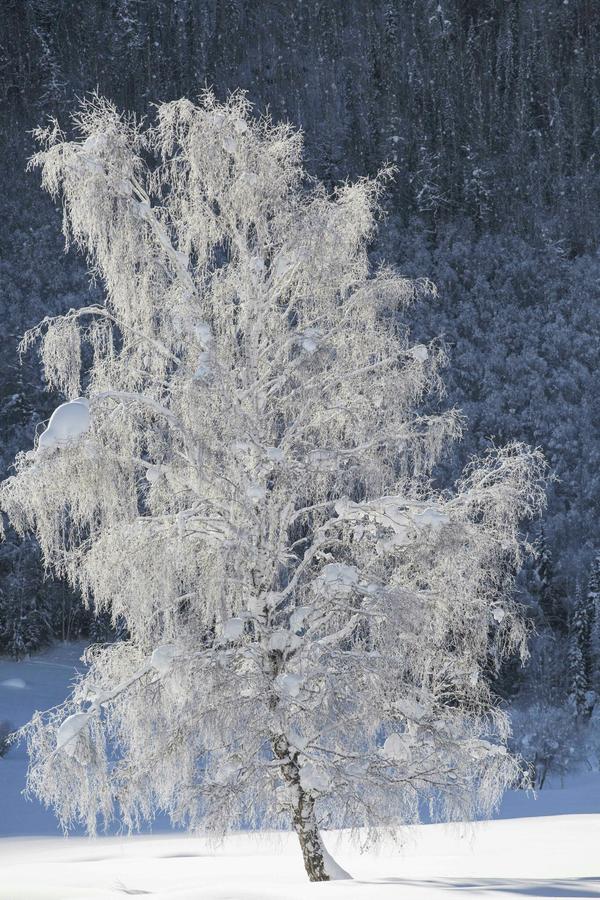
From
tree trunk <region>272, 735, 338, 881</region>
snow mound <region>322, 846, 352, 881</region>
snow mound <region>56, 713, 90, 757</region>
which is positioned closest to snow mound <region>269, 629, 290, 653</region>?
tree trunk <region>272, 735, 338, 881</region>

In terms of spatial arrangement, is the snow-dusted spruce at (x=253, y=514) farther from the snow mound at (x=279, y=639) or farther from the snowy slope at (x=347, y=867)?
the snowy slope at (x=347, y=867)

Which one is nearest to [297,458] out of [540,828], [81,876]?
[81,876]

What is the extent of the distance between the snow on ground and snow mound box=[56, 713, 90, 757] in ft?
3.34

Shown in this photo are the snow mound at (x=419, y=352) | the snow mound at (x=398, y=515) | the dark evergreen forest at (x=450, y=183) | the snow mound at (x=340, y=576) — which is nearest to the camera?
the snow mound at (x=398, y=515)

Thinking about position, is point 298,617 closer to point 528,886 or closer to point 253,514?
point 253,514

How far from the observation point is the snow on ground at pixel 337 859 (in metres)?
6.08

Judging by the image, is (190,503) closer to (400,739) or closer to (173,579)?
(173,579)

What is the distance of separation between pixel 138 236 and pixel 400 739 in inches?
150

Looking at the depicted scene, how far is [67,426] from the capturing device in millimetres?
→ 6738

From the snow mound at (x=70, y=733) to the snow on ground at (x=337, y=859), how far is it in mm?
1018

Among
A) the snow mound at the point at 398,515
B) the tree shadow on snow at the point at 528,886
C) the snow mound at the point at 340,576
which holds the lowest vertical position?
the tree shadow on snow at the point at 528,886

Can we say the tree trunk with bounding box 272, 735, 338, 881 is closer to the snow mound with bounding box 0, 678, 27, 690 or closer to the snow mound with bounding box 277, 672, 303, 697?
the snow mound with bounding box 277, 672, 303, 697

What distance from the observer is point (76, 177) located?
7391mm

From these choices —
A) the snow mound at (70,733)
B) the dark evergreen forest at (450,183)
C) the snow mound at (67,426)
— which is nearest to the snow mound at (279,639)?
the snow mound at (70,733)
